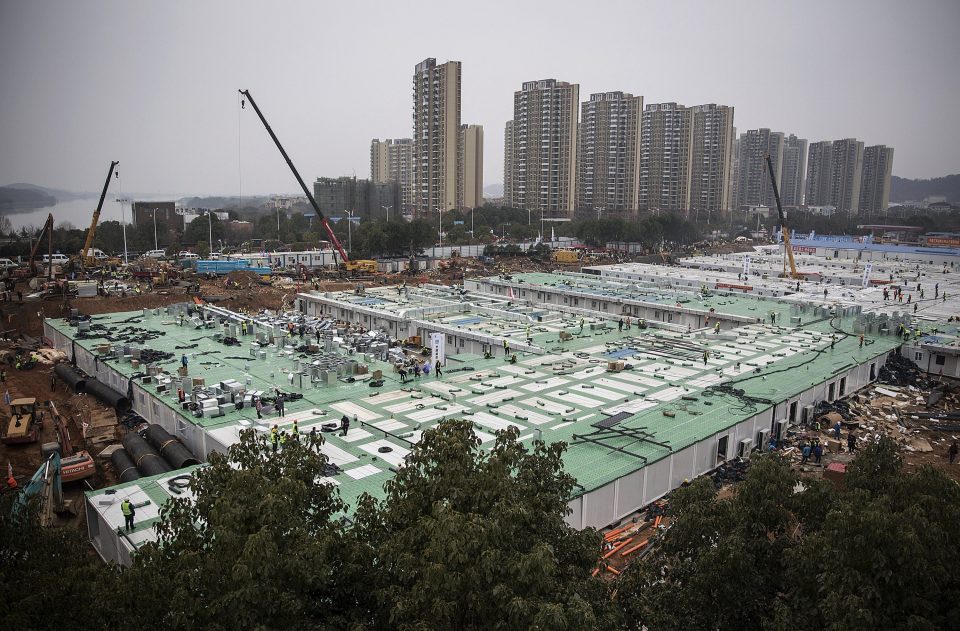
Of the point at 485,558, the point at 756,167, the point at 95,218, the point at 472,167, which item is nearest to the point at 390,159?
the point at 472,167

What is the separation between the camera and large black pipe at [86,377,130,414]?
20.7m

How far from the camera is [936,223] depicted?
105125mm

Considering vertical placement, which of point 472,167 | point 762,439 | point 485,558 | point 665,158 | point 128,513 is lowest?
point 762,439

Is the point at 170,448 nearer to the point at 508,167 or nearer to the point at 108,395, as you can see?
the point at 108,395

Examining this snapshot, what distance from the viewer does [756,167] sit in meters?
150

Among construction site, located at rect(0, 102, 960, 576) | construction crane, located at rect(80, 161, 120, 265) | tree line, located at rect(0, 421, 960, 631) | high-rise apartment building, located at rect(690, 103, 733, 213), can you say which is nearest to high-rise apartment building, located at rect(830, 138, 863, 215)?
high-rise apartment building, located at rect(690, 103, 733, 213)

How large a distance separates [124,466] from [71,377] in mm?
10005

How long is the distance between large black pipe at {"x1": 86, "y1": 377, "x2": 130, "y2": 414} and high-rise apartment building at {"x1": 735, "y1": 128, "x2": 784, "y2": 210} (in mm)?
150366

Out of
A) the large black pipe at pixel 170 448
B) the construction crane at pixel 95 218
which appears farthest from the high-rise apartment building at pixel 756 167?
the large black pipe at pixel 170 448

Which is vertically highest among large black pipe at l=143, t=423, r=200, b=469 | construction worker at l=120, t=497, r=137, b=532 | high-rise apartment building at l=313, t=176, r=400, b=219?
high-rise apartment building at l=313, t=176, r=400, b=219

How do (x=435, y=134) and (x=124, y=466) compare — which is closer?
(x=124, y=466)

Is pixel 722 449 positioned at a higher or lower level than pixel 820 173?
lower

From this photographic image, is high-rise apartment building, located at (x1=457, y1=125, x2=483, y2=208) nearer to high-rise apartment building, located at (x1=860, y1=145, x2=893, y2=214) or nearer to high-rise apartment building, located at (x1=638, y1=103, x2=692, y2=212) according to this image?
high-rise apartment building, located at (x1=638, y1=103, x2=692, y2=212)

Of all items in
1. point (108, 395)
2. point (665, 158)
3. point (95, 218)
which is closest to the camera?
point (108, 395)
